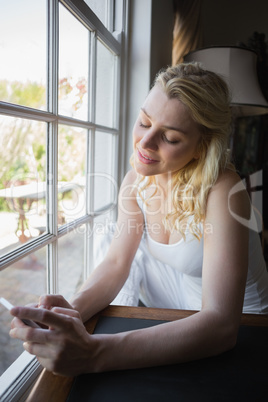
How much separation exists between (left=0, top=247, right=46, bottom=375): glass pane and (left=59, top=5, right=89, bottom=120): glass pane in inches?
20.9

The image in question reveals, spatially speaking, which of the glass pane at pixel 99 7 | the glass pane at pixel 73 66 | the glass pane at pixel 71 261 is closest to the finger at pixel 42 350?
the glass pane at pixel 71 261

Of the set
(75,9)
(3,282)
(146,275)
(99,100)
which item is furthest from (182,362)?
(99,100)

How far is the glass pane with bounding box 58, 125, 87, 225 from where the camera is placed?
1.23 metres

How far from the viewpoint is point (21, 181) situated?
99 centimetres

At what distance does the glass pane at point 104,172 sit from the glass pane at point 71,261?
0.25 m

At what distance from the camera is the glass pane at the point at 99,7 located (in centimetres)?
139

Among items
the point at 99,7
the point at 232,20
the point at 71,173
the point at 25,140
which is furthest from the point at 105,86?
the point at 232,20

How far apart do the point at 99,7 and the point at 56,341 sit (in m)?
1.43

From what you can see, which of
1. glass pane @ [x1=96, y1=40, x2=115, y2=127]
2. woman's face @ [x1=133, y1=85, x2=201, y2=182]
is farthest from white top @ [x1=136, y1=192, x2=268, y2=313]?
glass pane @ [x1=96, y1=40, x2=115, y2=127]

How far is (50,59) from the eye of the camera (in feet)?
3.50

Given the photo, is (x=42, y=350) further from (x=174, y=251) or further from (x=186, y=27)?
(x=186, y=27)

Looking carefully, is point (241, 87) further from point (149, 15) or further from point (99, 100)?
point (99, 100)

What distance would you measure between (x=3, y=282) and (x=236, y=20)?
3.37 m

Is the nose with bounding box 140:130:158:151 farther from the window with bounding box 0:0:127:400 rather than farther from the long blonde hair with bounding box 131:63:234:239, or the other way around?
the window with bounding box 0:0:127:400
